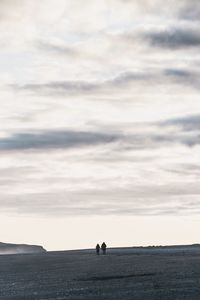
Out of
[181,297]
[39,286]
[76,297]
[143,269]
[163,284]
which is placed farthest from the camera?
[143,269]

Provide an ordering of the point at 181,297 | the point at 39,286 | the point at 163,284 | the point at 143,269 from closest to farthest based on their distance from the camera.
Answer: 1. the point at 181,297
2. the point at 163,284
3. the point at 39,286
4. the point at 143,269

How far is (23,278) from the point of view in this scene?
71875 mm

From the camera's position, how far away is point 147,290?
1892 inches

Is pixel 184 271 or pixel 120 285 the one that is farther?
pixel 184 271

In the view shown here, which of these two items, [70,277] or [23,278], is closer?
[70,277]

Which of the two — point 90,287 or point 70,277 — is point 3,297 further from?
point 70,277

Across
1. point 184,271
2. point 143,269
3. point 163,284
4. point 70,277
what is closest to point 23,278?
point 70,277

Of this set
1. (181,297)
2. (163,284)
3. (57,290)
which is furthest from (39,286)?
(181,297)

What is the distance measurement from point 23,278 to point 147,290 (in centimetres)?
2640

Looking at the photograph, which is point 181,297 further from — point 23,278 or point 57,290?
point 23,278

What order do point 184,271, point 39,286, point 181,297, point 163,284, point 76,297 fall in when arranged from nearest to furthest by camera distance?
point 181,297 < point 76,297 < point 163,284 < point 39,286 < point 184,271

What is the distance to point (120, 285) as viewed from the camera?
5300 cm

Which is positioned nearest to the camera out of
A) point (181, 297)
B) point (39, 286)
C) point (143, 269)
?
point (181, 297)

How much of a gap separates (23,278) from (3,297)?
20261 mm
